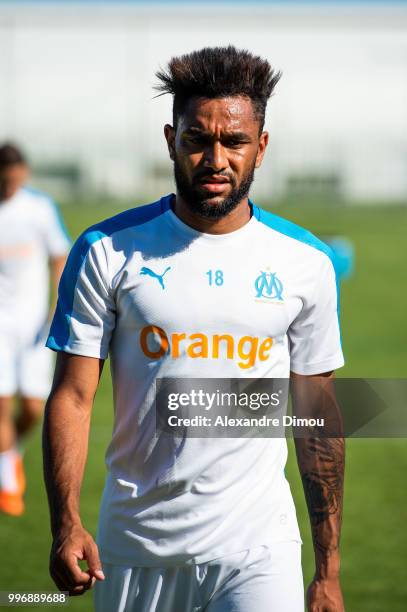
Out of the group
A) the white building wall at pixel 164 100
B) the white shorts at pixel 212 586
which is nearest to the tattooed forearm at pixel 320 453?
the white shorts at pixel 212 586

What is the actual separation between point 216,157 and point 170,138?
0.80ft

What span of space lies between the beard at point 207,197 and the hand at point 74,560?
3.31ft

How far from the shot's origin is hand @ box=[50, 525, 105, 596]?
3092 mm

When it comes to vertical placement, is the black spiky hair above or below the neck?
above

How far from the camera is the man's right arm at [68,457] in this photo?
10.3 ft

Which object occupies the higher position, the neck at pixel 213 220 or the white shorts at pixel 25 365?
the neck at pixel 213 220

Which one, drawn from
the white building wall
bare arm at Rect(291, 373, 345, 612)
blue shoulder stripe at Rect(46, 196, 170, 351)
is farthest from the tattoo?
the white building wall

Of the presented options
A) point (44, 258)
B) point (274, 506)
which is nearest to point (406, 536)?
point (44, 258)

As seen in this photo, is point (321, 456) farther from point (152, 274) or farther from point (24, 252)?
point (24, 252)

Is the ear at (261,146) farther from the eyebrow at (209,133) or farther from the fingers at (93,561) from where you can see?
the fingers at (93,561)

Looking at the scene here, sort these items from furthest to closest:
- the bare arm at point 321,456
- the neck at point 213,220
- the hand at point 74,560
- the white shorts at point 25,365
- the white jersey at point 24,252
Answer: the white jersey at point 24,252
the white shorts at point 25,365
the bare arm at point 321,456
the neck at point 213,220
the hand at point 74,560

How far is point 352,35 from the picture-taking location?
49.4m

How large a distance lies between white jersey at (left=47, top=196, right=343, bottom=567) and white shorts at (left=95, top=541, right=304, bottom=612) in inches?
1.4

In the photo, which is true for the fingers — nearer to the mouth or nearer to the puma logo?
the puma logo
